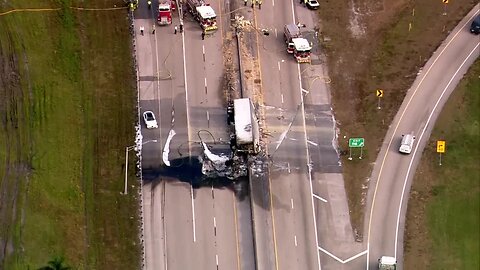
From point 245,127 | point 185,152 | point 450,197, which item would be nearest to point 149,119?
point 185,152

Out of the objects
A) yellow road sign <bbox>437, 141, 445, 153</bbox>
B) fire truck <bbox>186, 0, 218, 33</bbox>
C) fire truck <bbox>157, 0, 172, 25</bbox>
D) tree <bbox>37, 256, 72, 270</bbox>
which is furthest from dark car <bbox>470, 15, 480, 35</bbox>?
tree <bbox>37, 256, 72, 270</bbox>

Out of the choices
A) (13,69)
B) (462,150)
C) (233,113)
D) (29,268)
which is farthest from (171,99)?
(462,150)

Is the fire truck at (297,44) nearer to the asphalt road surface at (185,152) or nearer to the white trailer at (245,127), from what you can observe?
the asphalt road surface at (185,152)

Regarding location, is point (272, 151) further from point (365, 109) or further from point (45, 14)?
point (45, 14)

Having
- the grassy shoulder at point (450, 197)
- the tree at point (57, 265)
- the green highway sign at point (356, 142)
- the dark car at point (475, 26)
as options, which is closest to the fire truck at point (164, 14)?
the green highway sign at point (356, 142)

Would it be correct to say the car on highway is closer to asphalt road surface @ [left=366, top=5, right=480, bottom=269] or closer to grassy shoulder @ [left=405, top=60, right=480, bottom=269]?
asphalt road surface @ [left=366, top=5, right=480, bottom=269]

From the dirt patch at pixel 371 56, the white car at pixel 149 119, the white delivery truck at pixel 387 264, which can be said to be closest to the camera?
the white delivery truck at pixel 387 264
